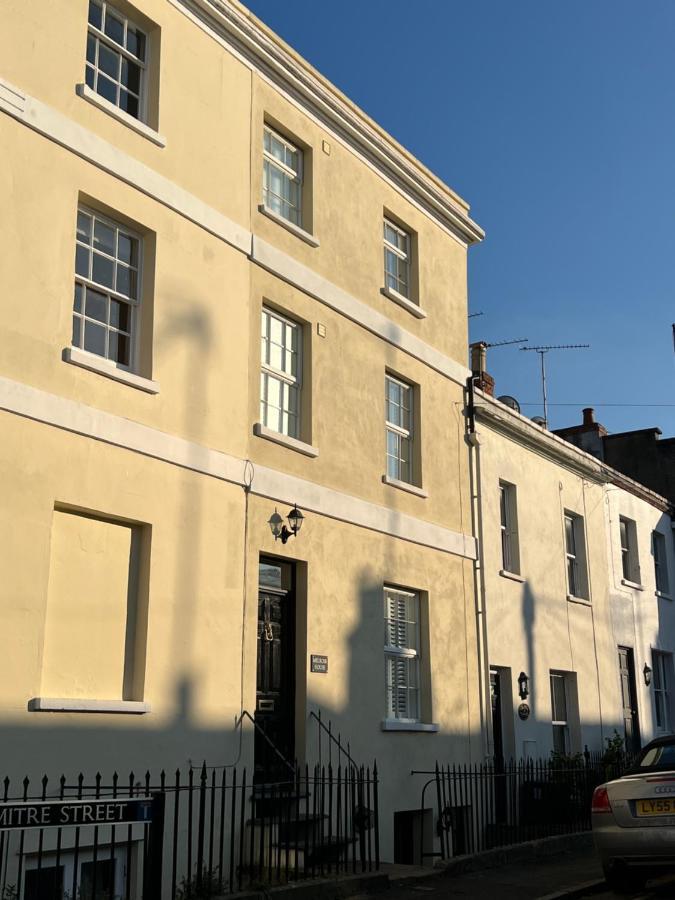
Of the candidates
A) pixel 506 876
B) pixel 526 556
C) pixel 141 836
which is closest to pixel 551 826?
pixel 506 876

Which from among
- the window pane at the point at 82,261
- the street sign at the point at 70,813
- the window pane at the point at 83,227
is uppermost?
the window pane at the point at 83,227

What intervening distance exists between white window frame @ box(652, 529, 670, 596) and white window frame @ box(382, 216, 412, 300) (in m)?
11.3

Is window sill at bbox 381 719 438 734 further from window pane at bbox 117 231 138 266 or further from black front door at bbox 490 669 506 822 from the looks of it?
window pane at bbox 117 231 138 266

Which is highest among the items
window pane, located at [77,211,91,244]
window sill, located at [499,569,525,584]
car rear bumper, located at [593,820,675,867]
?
window pane, located at [77,211,91,244]

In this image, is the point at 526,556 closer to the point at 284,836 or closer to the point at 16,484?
the point at 284,836

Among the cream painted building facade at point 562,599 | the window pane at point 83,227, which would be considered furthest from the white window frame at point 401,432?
the window pane at point 83,227

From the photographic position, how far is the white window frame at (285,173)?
14.4m

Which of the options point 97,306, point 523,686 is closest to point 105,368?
point 97,306

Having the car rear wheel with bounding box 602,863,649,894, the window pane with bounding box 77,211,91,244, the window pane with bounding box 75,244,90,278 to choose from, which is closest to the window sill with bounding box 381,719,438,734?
the car rear wheel with bounding box 602,863,649,894

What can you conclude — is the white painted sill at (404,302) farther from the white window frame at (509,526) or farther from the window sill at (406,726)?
the window sill at (406,726)

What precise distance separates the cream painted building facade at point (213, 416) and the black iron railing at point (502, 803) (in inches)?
19.8

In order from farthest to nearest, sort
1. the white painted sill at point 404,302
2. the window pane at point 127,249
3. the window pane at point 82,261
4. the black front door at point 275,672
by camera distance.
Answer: the white painted sill at point 404,302 → the black front door at point 275,672 → the window pane at point 127,249 → the window pane at point 82,261

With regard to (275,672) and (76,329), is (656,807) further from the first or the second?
(76,329)

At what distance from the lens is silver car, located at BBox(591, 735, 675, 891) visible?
10000mm
